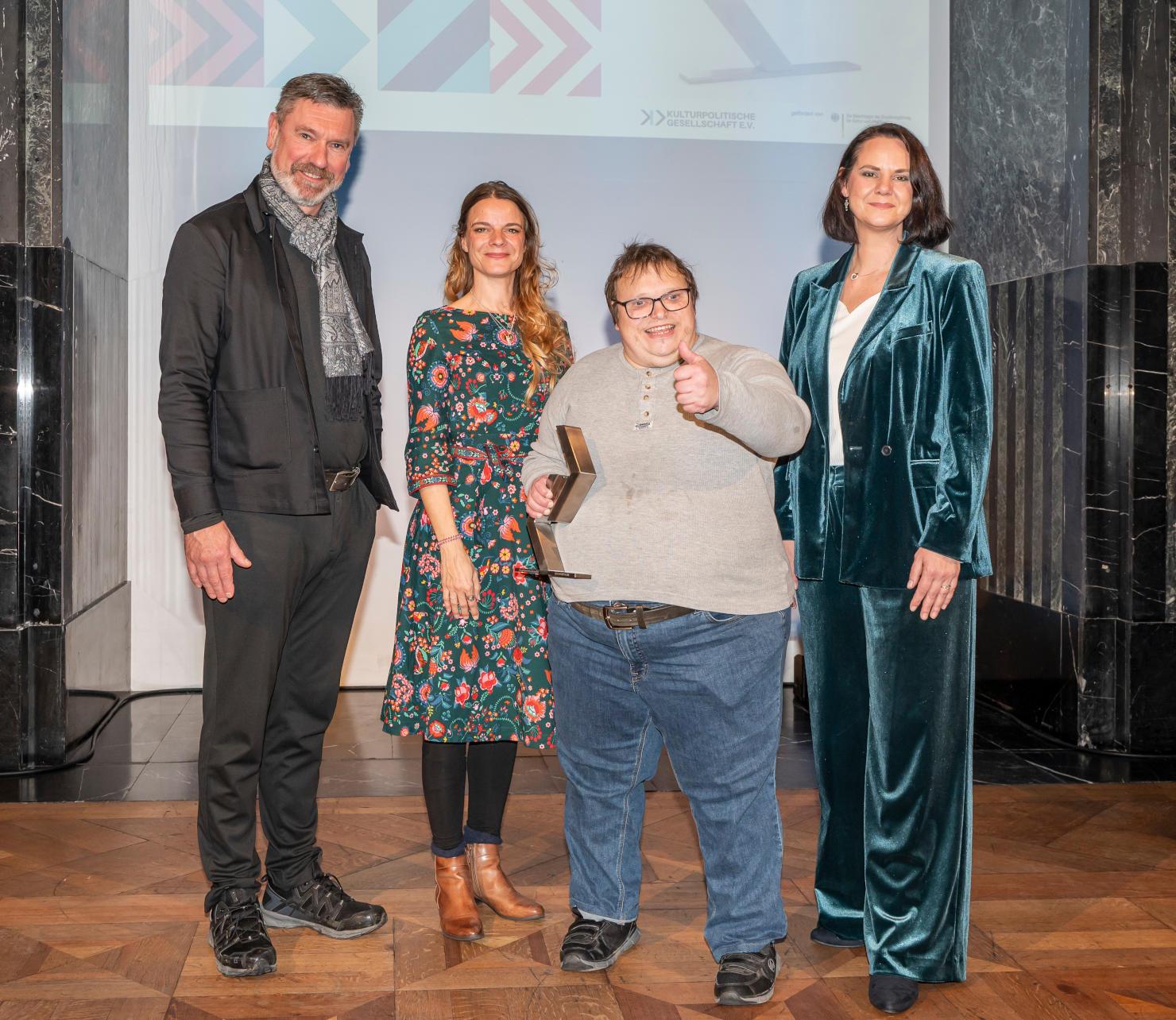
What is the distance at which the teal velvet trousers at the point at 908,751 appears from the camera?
2.25m

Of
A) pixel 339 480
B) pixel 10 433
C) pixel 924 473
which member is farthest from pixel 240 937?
pixel 10 433

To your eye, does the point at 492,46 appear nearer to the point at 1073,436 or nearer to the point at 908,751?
the point at 1073,436

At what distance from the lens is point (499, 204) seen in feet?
8.42

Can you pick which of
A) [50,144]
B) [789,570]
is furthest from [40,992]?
[50,144]

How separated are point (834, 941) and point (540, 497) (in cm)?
110

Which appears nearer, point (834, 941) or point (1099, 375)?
point (834, 941)

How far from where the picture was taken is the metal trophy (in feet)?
6.94

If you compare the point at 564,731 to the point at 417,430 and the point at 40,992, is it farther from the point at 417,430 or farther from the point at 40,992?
the point at 40,992

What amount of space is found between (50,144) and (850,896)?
3119 mm

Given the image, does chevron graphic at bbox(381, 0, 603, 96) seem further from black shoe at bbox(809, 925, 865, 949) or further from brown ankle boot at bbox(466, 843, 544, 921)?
black shoe at bbox(809, 925, 865, 949)

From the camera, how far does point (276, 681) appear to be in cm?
249

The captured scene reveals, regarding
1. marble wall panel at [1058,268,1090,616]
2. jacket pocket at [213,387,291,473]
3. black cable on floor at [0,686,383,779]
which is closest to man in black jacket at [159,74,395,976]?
jacket pocket at [213,387,291,473]

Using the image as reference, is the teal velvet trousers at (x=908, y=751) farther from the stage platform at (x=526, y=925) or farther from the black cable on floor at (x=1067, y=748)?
the black cable on floor at (x=1067, y=748)

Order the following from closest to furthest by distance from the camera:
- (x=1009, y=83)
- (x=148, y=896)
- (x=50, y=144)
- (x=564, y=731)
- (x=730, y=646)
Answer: (x=730, y=646) → (x=564, y=731) → (x=148, y=896) → (x=50, y=144) → (x=1009, y=83)
